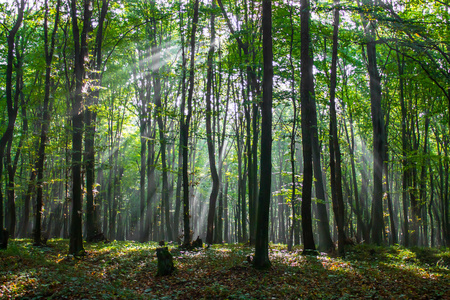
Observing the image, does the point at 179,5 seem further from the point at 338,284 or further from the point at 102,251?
the point at 338,284

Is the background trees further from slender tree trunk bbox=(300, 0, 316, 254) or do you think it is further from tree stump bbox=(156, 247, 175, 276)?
tree stump bbox=(156, 247, 175, 276)

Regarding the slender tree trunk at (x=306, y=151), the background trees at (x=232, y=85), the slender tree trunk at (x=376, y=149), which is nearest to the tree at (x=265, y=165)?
the background trees at (x=232, y=85)

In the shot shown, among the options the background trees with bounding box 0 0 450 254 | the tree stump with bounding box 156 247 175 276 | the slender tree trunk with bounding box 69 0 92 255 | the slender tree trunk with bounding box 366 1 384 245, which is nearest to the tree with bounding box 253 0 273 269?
the background trees with bounding box 0 0 450 254

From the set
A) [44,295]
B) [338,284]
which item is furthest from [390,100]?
[44,295]

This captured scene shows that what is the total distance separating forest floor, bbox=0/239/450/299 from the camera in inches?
255

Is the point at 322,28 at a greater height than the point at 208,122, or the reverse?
the point at 322,28

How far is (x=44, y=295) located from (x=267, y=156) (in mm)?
6332

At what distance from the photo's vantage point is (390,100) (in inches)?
746

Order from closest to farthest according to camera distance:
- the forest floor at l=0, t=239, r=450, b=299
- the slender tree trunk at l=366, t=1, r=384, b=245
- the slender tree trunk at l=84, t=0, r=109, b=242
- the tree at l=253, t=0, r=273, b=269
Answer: the forest floor at l=0, t=239, r=450, b=299
the tree at l=253, t=0, r=273, b=269
the slender tree trunk at l=84, t=0, r=109, b=242
the slender tree trunk at l=366, t=1, r=384, b=245

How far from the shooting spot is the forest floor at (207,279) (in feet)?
21.3

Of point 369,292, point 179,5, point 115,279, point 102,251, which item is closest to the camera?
point 369,292

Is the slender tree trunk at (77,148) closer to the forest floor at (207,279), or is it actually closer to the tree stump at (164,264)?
the forest floor at (207,279)

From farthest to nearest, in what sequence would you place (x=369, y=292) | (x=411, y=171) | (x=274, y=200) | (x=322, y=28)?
(x=274, y=200)
(x=411, y=171)
(x=322, y=28)
(x=369, y=292)

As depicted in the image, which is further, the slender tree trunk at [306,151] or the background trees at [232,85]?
the slender tree trunk at [306,151]
